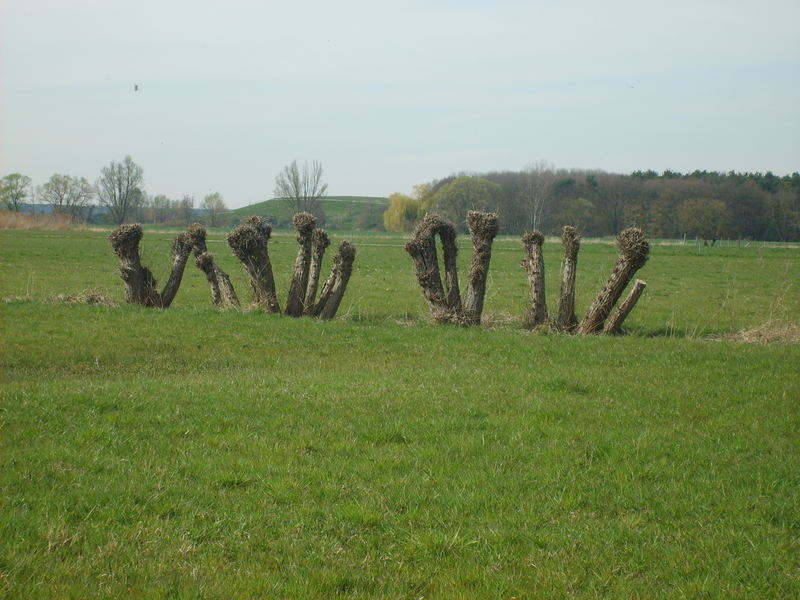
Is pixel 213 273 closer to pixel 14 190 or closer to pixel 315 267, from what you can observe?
pixel 315 267

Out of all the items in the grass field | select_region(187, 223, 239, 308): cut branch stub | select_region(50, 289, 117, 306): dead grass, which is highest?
select_region(187, 223, 239, 308): cut branch stub

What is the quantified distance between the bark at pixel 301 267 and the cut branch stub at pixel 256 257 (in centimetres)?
36

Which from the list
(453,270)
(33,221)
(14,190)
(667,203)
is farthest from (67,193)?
(453,270)

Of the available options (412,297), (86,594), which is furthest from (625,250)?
(86,594)

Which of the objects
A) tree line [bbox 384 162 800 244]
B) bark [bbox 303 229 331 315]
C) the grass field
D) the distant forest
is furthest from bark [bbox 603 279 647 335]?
the distant forest

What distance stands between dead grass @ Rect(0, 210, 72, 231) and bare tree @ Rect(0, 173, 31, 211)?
24980 mm

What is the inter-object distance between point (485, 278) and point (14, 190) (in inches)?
3756

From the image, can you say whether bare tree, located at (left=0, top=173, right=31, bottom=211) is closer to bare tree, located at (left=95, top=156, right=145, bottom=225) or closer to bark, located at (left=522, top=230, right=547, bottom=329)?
bare tree, located at (left=95, top=156, right=145, bottom=225)

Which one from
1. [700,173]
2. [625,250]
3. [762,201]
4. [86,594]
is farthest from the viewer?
[700,173]

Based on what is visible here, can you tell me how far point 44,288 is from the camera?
74.1 ft

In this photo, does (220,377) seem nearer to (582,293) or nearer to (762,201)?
(582,293)

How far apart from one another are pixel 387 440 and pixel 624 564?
316 cm

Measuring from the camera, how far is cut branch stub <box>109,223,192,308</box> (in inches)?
683

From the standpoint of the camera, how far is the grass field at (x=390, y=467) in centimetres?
502
